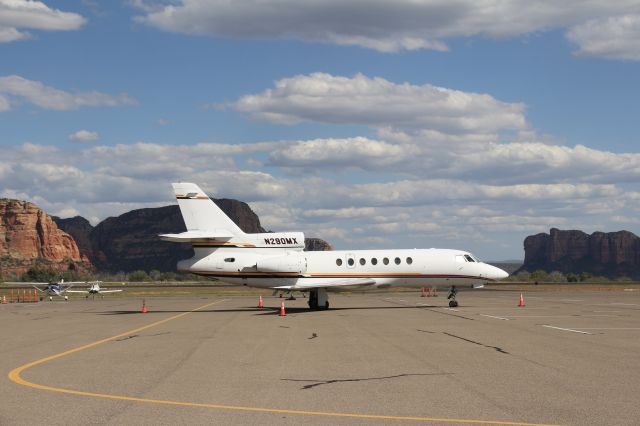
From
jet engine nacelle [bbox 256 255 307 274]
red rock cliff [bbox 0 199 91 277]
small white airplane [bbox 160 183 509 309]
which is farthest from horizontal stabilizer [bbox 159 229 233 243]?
red rock cliff [bbox 0 199 91 277]

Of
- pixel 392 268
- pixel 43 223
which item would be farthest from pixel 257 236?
pixel 43 223

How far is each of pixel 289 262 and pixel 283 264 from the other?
341mm

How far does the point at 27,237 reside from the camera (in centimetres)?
18012

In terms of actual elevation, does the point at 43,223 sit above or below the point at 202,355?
above

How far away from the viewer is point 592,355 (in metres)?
17.6

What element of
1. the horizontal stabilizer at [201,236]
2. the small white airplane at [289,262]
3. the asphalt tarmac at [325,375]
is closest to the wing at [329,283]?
the small white airplane at [289,262]

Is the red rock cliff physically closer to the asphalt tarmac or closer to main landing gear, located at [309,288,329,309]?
main landing gear, located at [309,288,329,309]

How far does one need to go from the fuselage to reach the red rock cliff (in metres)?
146

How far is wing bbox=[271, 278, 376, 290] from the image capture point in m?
39.4

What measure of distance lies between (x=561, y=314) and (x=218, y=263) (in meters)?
16.3

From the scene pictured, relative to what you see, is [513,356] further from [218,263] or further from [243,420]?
[218,263]

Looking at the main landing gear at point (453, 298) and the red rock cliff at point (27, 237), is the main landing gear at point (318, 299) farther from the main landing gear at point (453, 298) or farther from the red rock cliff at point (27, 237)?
the red rock cliff at point (27, 237)

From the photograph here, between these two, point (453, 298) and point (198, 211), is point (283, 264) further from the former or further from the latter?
point (453, 298)

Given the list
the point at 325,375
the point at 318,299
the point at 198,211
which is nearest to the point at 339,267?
the point at 318,299
